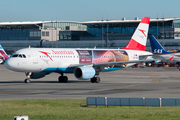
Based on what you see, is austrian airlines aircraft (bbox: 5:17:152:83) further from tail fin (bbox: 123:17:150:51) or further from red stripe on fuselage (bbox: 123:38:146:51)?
tail fin (bbox: 123:17:150:51)

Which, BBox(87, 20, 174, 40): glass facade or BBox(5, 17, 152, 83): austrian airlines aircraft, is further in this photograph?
BBox(87, 20, 174, 40): glass facade

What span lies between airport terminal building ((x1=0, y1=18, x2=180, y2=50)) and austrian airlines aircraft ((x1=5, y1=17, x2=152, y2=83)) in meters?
106

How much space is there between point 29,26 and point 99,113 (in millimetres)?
184491

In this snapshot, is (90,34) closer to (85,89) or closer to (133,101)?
(85,89)

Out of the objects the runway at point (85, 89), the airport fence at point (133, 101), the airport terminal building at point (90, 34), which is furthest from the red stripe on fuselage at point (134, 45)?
the airport terminal building at point (90, 34)

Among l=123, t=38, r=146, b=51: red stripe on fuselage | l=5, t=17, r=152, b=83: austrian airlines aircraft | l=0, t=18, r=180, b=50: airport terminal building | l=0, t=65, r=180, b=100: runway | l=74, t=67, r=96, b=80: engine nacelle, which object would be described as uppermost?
l=0, t=18, r=180, b=50: airport terminal building

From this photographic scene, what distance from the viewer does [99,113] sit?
17.4 meters

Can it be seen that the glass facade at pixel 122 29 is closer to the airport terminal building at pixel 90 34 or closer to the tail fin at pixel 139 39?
the airport terminal building at pixel 90 34

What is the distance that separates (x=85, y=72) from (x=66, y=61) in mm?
4004

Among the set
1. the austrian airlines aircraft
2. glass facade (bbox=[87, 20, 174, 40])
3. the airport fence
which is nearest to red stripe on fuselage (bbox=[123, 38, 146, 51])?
the austrian airlines aircraft

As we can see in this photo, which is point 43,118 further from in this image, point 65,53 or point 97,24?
point 97,24

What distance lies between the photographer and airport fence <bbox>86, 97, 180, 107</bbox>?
813 inches

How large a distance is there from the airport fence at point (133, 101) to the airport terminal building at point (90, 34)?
13219cm

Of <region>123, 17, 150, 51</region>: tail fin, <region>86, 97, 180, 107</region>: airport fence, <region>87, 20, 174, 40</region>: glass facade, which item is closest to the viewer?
<region>86, 97, 180, 107</region>: airport fence
